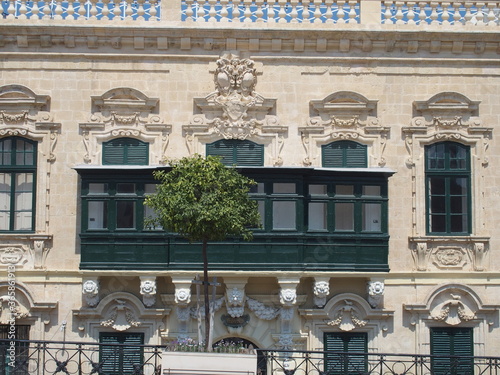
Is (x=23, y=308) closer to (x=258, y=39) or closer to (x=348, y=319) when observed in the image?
(x=348, y=319)

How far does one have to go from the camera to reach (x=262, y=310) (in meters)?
17.1

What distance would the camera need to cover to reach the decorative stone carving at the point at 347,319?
56.0ft

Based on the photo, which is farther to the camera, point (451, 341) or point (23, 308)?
point (451, 341)

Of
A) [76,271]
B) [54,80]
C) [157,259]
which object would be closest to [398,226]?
[157,259]

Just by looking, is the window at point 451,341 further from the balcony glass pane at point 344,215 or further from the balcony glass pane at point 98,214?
the balcony glass pane at point 98,214

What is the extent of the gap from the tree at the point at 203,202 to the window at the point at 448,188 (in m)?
4.92

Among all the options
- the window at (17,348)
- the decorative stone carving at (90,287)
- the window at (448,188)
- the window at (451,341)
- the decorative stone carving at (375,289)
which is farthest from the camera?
the window at (448,188)

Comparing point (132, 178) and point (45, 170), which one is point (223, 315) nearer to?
point (132, 178)

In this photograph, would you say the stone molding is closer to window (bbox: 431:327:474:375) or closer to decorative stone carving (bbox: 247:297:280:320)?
decorative stone carving (bbox: 247:297:280:320)

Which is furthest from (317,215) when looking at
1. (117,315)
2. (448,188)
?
(117,315)

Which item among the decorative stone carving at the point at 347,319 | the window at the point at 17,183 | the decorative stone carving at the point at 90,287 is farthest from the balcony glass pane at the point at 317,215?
the window at the point at 17,183

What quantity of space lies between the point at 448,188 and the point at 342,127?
102 inches

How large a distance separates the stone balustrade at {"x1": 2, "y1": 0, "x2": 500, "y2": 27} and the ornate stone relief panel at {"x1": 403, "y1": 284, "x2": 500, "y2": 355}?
567 cm

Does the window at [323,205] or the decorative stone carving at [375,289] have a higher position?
the window at [323,205]
